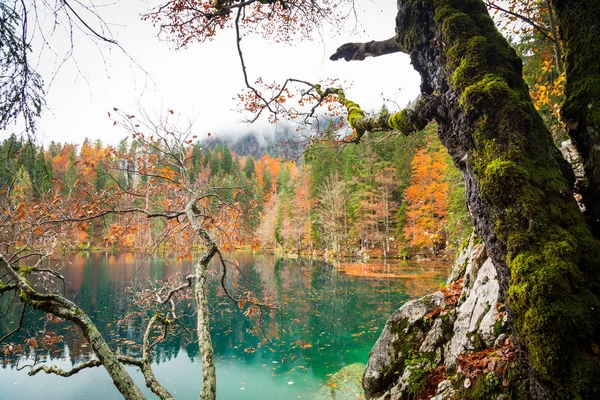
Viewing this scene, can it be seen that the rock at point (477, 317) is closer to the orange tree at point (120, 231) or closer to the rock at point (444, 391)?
the rock at point (444, 391)

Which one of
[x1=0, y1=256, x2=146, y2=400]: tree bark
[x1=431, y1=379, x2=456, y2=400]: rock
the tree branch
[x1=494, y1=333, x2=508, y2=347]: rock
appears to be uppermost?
the tree branch

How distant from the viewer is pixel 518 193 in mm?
1865

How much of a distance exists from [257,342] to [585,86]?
10547 mm

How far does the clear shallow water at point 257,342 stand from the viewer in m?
7.55

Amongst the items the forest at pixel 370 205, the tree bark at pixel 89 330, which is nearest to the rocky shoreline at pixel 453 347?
the tree bark at pixel 89 330

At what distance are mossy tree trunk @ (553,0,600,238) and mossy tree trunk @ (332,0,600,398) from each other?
7.1 inches

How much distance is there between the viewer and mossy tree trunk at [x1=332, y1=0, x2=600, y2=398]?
159 cm

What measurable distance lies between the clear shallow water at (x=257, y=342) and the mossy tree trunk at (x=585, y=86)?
4114 mm

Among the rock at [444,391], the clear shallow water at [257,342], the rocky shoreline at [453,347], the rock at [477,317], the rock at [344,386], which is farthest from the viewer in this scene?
the clear shallow water at [257,342]

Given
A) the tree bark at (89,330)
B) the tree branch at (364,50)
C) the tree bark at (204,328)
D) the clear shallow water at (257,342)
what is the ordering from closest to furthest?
the tree bark at (89,330) → the tree bark at (204,328) → the tree branch at (364,50) → the clear shallow water at (257,342)

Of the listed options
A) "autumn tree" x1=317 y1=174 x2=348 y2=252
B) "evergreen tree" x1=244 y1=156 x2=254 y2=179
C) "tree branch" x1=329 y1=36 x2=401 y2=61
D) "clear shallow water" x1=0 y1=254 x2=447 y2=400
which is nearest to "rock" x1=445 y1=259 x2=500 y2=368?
"clear shallow water" x1=0 y1=254 x2=447 y2=400

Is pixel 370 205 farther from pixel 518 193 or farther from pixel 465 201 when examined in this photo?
pixel 518 193

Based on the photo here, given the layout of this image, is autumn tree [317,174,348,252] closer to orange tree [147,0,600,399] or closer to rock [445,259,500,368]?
rock [445,259,500,368]

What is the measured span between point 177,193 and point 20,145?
3.90 metres
